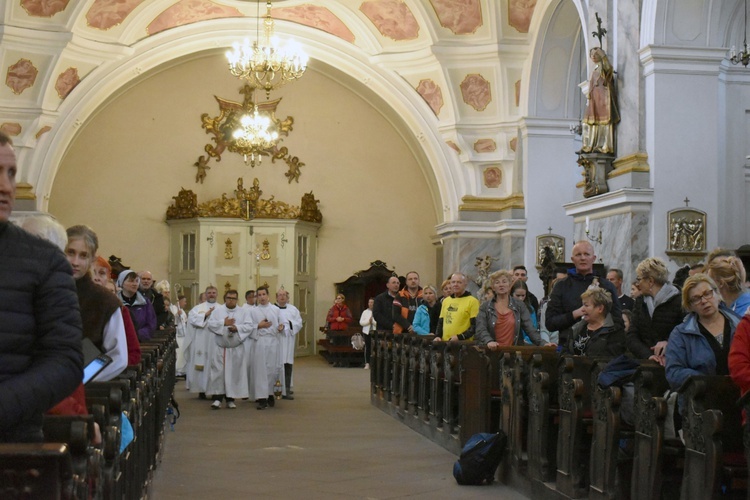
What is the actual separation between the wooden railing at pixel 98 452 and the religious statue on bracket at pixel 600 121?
6573 millimetres

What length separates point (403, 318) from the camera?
14.7 meters

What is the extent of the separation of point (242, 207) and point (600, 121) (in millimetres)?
12150

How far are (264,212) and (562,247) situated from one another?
7.96 meters

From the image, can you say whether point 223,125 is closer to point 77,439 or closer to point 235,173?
point 235,173

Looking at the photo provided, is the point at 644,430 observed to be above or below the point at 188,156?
below

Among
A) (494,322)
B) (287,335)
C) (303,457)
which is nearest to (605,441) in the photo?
(494,322)

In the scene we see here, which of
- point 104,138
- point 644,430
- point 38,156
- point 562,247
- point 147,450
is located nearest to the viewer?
point 644,430

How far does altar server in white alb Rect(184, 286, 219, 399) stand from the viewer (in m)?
14.6

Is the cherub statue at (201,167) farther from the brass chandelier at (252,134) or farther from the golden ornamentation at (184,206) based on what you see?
the brass chandelier at (252,134)

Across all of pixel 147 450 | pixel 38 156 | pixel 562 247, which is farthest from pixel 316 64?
pixel 147 450

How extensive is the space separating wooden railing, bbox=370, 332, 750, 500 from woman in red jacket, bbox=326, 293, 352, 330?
1190cm

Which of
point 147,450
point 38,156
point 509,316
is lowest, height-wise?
point 147,450

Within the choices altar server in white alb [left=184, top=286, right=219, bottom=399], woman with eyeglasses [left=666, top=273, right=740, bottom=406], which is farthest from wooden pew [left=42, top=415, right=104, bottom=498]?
altar server in white alb [left=184, top=286, right=219, bottom=399]

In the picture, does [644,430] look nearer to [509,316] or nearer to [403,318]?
[509,316]
